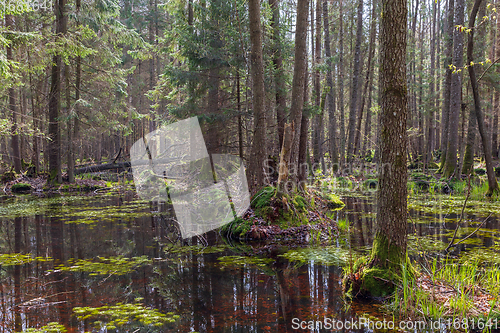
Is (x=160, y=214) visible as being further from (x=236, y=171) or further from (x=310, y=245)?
(x=310, y=245)

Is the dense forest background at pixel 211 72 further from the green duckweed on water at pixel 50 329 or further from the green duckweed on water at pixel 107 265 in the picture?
the green duckweed on water at pixel 50 329

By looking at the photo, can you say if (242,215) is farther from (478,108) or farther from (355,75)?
(355,75)

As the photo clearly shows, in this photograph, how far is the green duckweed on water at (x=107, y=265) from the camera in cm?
519

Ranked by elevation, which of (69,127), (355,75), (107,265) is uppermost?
(355,75)

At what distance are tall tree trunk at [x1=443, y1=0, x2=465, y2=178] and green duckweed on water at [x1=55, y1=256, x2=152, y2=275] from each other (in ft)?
39.6

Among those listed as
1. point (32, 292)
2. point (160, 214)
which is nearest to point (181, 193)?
point (160, 214)

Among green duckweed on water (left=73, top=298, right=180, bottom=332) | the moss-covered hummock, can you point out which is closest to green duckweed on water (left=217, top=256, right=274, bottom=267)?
the moss-covered hummock

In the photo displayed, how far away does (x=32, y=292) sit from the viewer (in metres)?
4.30

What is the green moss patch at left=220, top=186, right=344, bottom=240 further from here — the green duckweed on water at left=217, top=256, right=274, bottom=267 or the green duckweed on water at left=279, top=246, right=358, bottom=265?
the green duckweed on water at left=217, top=256, right=274, bottom=267

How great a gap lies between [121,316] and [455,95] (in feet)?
46.4

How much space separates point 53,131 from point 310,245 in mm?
14900

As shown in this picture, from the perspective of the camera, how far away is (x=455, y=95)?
12703mm

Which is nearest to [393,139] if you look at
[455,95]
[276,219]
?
[276,219]

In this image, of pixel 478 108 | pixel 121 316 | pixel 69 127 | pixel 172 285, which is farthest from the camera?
pixel 69 127
